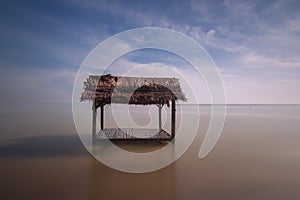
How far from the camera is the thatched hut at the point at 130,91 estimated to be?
299 inches

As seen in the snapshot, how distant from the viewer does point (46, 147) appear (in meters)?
8.08

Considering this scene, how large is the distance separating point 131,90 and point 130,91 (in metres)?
0.05

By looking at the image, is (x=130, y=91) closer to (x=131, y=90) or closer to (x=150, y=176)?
(x=131, y=90)

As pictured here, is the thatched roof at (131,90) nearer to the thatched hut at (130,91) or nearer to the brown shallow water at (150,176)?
the thatched hut at (130,91)

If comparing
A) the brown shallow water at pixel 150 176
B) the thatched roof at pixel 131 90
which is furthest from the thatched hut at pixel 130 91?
the brown shallow water at pixel 150 176

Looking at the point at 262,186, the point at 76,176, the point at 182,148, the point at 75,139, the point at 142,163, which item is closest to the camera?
the point at 262,186

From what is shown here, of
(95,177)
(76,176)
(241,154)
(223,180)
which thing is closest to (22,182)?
(76,176)

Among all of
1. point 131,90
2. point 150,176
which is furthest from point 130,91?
point 150,176

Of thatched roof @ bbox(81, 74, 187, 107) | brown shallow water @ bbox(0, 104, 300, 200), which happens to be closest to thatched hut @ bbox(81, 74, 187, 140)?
thatched roof @ bbox(81, 74, 187, 107)

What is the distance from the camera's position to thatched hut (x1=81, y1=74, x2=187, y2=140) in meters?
7.59

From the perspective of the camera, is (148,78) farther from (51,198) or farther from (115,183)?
(51,198)

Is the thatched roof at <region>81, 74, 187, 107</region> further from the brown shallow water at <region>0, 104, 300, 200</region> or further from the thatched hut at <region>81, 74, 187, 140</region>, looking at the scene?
the brown shallow water at <region>0, 104, 300, 200</region>

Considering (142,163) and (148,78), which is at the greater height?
(148,78)

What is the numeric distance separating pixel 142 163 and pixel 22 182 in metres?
2.94
